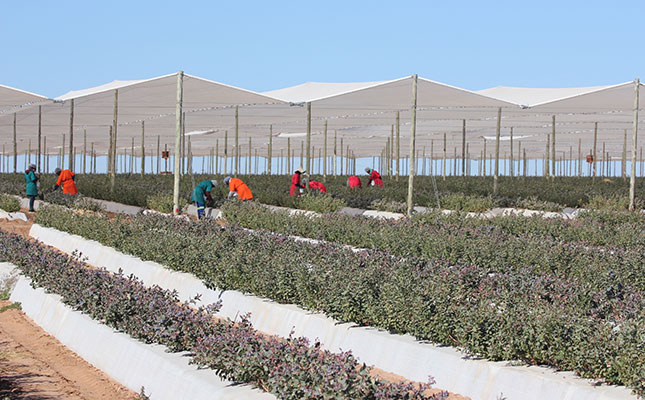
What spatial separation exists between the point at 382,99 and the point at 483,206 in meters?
6.17

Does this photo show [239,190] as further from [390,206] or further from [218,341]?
[218,341]

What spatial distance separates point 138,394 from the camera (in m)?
5.80

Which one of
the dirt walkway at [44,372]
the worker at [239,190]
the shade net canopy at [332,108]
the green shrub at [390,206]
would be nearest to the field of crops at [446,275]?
the dirt walkway at [44,372]

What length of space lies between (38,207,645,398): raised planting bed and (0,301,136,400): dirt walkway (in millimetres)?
1902

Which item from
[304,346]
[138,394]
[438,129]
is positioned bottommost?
[138,394]

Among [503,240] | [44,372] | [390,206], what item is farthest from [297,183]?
[44,372]

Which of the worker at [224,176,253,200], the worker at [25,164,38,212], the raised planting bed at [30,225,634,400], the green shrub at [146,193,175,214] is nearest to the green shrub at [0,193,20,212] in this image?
the worker at [25,164,38,212]

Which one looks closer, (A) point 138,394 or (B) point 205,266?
(A) point 138,394

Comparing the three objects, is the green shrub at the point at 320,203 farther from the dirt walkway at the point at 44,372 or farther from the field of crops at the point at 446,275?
the dirt walkway at the point at 44,372

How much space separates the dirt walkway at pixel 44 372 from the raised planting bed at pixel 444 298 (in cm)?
190

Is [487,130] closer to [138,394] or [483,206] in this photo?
[483,206]

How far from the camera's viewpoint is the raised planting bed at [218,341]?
436cm

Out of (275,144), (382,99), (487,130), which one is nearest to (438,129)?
(487,130)

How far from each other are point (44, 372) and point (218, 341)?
6.49ft
